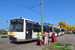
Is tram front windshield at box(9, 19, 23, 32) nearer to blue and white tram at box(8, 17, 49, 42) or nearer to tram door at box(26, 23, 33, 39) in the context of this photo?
blue and white tram at box(8, 17, 49, 42)

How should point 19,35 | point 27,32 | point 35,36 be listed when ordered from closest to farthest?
1. point 19,35
2. point 27,32
3. point 35,36

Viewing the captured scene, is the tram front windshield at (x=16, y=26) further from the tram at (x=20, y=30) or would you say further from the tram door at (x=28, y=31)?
the tram door at (x=28, y=31)

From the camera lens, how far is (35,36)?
43.3 ft

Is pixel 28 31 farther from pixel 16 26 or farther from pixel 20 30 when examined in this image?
pixel 16 26

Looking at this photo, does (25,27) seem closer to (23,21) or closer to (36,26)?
(23,21)

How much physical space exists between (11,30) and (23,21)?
206cm

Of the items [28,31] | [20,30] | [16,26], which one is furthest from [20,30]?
[28,31]

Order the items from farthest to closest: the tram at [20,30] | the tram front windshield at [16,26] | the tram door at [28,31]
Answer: the tram door at [28,31], the tram front windshield at [16,26], the tram at [20,30]

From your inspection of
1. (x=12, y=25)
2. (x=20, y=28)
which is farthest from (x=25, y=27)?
(x=12, y=25)

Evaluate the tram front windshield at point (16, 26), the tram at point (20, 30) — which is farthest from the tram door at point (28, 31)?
the tram front windshield at point (16, 26)

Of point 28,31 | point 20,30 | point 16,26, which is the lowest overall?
point 28,31

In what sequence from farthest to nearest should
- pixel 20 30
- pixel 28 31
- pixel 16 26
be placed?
pixel 28 31, pixel 16 26, pixel 20 30

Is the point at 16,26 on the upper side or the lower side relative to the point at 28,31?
upper

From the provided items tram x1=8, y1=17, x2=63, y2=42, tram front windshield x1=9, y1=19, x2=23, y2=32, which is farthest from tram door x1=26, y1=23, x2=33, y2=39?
tram front windshield x1=9, y1=19, x2=23, y2=32
